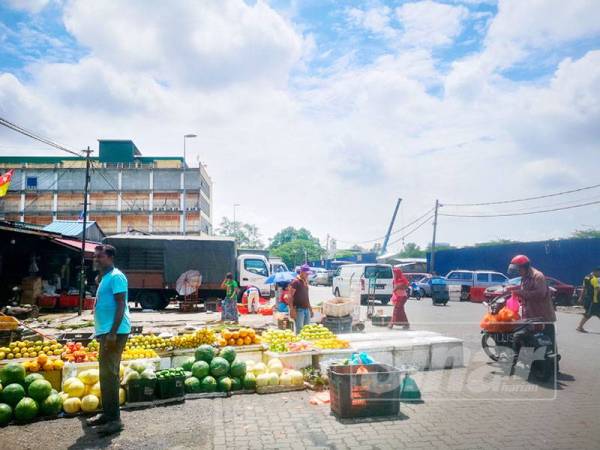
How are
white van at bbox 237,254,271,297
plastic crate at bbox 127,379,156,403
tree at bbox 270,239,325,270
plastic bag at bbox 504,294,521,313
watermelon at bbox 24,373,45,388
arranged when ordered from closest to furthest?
1. watermelon at bbox 24,373,45,388
2. plastic crate at bbox 127,379,156,403
3. plastic bag at bbox 504,294,521,313
4. white van at bbox 237,254,271,297
5. tree at bbox 270,239,325,270

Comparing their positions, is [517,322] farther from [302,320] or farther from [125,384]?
[125,384]

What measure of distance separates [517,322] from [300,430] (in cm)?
445

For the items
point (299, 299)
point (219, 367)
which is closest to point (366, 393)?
point (219, 367)

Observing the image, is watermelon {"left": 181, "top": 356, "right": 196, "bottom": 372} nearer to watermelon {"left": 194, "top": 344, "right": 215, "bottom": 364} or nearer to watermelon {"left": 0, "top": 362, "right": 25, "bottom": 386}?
watermelon {"left": 194, "top": 344, "right": 215, "bottom": 364}

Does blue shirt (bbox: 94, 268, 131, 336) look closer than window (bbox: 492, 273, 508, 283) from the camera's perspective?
Yes

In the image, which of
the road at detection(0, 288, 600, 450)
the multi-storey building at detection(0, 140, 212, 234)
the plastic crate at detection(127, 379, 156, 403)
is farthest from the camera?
the multi-storey building at detection(0, 140, 212, 234)

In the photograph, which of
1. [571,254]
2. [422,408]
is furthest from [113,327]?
[571,254]

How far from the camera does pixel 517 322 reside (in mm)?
7145

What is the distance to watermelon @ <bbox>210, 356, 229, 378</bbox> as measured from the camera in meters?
6.40

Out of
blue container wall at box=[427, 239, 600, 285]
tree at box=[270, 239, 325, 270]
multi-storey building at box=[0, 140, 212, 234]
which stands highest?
multi-storey building at box=[0, 140, 212, 234]

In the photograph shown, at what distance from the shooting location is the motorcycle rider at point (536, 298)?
686cm

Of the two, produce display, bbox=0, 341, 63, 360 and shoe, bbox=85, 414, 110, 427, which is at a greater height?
produce display, bbox=0, 341, 63, 360

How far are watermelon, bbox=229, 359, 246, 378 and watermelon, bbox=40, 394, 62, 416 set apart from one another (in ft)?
7.78

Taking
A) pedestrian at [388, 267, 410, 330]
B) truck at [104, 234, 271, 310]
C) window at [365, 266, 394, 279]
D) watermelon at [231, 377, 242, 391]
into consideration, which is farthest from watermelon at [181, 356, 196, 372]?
window at [365, 266, 394, 279]
